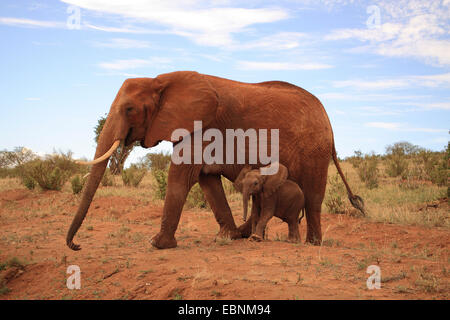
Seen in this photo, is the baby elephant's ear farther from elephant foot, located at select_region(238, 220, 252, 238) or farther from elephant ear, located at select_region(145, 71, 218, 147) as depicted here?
elephant ear, located at select_region(145, 71, 218, 147)

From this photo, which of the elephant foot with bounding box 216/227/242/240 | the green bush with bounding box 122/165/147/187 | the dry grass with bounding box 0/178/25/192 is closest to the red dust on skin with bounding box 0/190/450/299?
the elephant foot with bounding box 216/227/242/240

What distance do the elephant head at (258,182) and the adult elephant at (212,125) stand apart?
1.31 ft

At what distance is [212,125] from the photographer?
7008 millimetres

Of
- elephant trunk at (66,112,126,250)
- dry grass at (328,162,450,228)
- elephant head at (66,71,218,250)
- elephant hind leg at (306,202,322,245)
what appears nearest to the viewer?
elephant trunk at (66,112,126,250)

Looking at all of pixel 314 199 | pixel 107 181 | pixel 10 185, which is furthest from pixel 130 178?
pixel 314 199

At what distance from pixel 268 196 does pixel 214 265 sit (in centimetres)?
172

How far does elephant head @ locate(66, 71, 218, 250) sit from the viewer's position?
6.53 metres

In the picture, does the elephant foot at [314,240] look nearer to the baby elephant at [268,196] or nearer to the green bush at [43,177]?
the baby elephant at [268,196]

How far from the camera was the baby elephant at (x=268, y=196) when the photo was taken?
6.65m

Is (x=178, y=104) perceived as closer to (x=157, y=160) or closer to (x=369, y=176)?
(x=369, y=176)

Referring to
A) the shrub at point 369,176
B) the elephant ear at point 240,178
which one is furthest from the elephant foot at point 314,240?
the shrub at point 369,176
